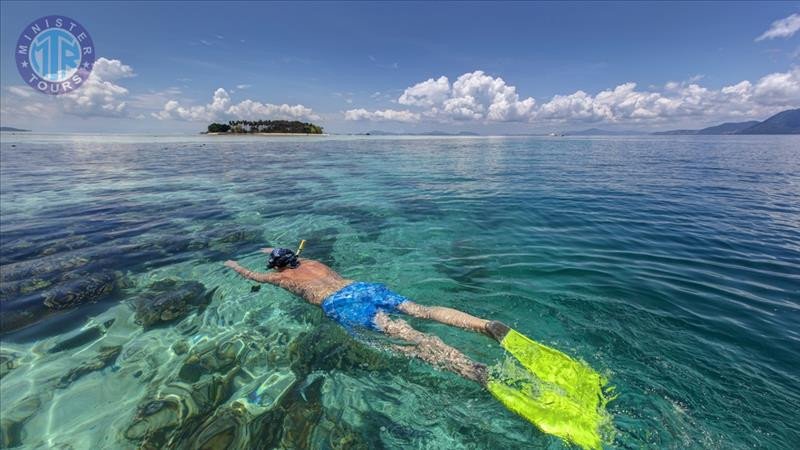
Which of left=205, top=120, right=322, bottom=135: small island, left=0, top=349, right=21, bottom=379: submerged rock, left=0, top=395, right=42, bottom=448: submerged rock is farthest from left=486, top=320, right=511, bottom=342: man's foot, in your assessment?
left=205, top=120, right=322, bottom=135: small island

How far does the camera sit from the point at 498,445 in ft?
13.1

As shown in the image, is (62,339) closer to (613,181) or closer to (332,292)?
(332,292)

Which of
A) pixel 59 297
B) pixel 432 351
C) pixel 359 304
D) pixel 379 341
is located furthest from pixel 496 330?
pixel 59 297

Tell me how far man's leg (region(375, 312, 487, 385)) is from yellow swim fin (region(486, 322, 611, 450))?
306 mm

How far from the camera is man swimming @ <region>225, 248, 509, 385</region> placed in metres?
5.21

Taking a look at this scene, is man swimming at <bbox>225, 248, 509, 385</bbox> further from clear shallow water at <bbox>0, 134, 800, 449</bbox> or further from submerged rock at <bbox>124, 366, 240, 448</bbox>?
submerged rock at <bbox>124, 366, 240, 448</bbox>

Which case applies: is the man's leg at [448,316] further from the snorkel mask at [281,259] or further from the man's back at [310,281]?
the snorkel mask at [281,259]

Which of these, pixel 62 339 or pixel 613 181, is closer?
pixel 62 339

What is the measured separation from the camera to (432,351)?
5.32 meters

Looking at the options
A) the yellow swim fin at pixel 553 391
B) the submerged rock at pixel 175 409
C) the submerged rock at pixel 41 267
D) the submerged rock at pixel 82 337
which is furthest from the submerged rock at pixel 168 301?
the yellow swim fin at pixel 553 391

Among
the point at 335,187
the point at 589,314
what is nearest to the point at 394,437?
the point at 589,314

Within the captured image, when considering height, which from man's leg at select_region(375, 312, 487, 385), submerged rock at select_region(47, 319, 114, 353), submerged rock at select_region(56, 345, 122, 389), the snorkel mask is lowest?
submerged rock at select_region(56, 345, 122, 389)

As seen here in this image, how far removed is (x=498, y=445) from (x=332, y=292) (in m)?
3.94

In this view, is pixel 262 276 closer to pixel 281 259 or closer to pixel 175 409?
pixel 281 259
